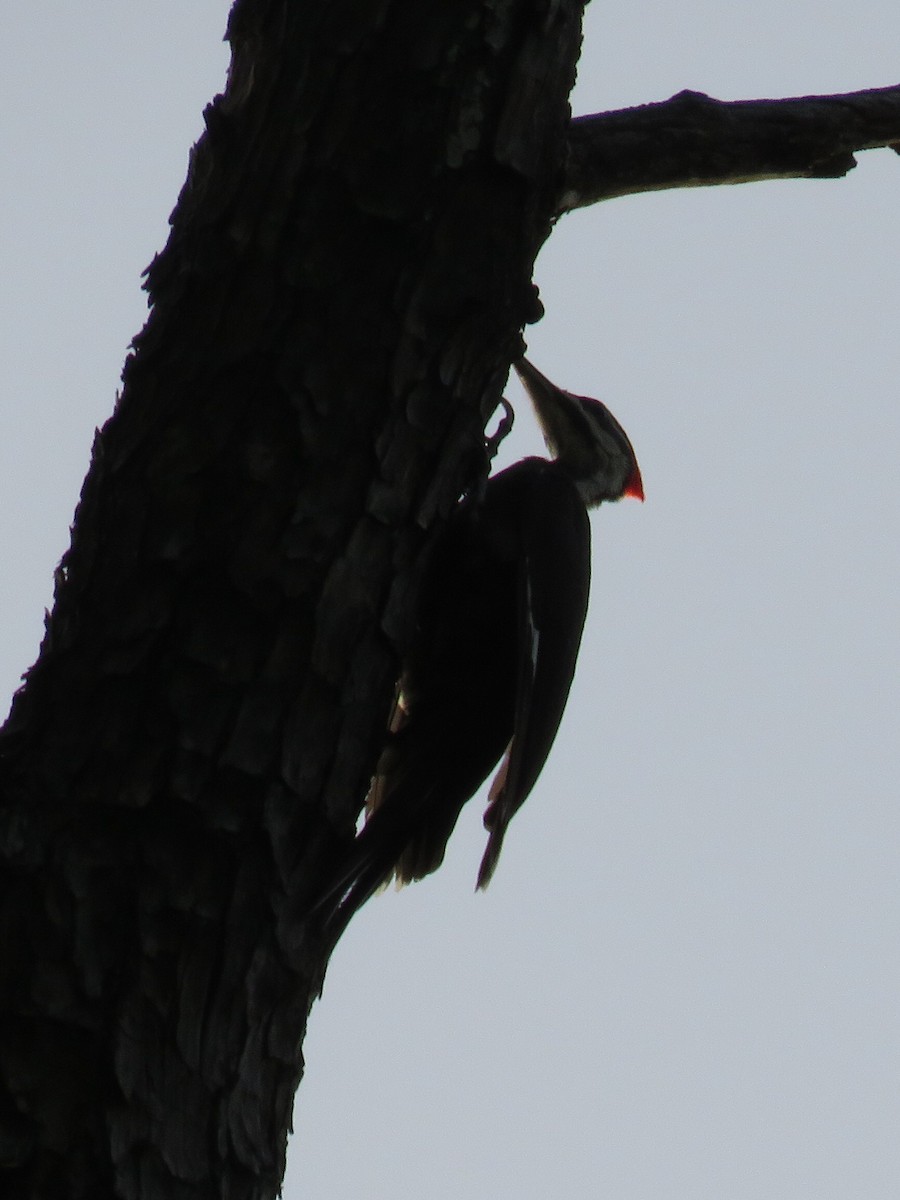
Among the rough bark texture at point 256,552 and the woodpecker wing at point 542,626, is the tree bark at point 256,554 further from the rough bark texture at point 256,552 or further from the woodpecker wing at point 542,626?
the woodpecker wing at point 542,626

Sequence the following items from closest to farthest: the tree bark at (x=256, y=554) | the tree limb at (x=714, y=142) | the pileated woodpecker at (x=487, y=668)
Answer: the tree bark at (x=256, y=554), the tree limb at (x=714, y=142), the pileated woodpecker at (x=487, y=668)

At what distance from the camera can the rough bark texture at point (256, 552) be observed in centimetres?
198

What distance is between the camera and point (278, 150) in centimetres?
225

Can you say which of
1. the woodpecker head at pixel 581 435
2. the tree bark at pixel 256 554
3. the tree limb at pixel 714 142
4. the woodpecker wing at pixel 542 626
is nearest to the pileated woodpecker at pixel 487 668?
the woodpecker wing at pixel 542 626

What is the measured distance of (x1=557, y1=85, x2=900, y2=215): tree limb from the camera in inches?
101

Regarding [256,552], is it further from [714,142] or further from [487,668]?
[487,668]

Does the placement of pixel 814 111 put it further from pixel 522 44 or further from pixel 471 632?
pixel 471 632

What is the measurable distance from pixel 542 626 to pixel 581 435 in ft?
4.91

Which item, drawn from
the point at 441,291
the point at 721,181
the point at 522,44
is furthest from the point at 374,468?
the point at 721,181

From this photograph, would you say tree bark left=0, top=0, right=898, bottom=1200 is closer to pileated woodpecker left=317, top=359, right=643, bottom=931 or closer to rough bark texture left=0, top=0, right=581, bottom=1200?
rough bark texture left=0, top=0, right=581, bottom=1200

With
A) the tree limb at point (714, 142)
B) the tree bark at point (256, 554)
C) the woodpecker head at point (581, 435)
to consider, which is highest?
the woodpecker head at point (581, 435)

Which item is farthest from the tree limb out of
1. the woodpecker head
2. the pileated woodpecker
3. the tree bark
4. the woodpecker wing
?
the woodpecker head

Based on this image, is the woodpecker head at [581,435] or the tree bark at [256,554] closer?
the tree bark at [256,554]

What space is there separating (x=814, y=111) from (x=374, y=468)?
1236mm
